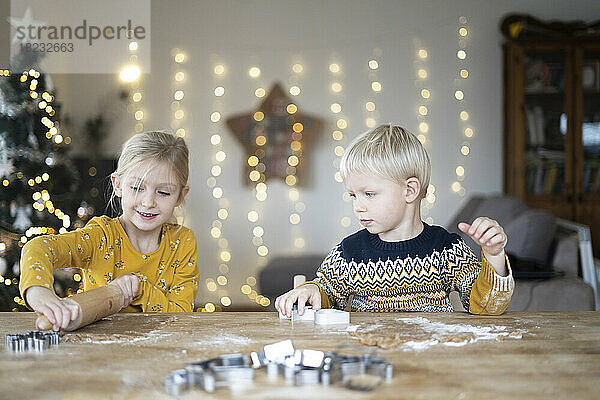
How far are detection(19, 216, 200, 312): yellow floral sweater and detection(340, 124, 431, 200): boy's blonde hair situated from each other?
1.61 ft

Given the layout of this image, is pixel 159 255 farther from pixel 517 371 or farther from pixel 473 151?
pixel 473 151

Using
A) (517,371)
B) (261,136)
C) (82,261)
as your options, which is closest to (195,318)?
(82,261)

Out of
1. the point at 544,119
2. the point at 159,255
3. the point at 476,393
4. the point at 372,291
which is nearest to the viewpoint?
the point at 476,393

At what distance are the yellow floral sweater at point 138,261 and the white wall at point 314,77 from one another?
3.05m

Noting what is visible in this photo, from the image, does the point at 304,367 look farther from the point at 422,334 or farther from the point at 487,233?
the point at 487,233

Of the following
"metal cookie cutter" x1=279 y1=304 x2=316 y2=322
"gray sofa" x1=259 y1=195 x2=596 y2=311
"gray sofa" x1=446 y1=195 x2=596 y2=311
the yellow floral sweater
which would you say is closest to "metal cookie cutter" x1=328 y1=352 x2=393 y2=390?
"metal cookie cutter" x1=279 y1=304 x2=316 y2=322

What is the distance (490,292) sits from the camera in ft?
4.46

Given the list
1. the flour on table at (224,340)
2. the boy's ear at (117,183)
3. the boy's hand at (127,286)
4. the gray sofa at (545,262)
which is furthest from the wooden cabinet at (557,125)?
the flour on table at (224,340)

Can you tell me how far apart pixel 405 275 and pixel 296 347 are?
590 millimetres

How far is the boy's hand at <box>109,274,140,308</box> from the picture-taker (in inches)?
50.9

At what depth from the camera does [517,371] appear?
2.82ft

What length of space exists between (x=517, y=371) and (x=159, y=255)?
106 centimetres

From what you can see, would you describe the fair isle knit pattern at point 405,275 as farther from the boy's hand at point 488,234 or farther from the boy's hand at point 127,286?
the boy's hand at point 127,286

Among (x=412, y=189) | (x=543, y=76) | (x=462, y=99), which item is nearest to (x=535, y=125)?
(x=543, y=76)
